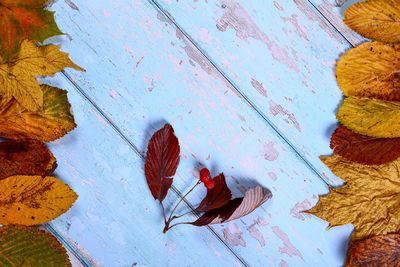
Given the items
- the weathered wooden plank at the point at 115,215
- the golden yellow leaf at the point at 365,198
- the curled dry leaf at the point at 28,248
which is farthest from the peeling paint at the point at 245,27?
the curled dry leaf at the point at 28,248

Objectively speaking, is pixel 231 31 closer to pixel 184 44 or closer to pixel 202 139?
pixel 184 44

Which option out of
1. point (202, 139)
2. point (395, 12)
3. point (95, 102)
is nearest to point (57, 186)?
point (95, 102)

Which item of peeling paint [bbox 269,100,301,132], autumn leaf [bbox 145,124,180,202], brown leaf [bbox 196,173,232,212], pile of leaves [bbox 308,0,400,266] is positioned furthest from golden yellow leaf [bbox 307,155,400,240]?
autumn leaf [bbox 145,124,180,202]

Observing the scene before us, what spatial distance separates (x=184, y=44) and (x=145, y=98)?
0.46ft

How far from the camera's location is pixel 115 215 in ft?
2.42

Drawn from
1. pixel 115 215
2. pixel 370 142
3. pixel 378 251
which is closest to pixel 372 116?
pixel 370 142

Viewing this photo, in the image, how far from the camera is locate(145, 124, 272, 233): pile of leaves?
27.4 inches

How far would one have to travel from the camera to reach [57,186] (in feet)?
2.32

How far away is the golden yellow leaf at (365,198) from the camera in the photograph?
0.70 metres

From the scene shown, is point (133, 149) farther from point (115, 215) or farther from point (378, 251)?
point (378, 251)

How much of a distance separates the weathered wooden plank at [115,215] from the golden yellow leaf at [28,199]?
3 centimetres

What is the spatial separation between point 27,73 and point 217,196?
0.46m

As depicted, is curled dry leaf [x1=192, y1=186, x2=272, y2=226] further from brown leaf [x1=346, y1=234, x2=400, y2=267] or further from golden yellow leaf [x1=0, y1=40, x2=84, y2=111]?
golden yellow leaf [x1=0, y1=40, x2=84, y2=111]

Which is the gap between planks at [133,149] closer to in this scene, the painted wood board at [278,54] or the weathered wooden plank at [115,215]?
the weathered wooden plank at [115,215]
